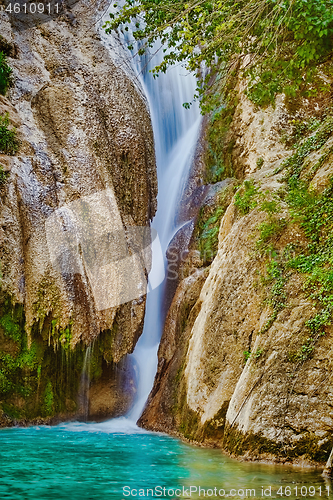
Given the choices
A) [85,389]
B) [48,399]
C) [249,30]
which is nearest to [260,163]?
[249,30]

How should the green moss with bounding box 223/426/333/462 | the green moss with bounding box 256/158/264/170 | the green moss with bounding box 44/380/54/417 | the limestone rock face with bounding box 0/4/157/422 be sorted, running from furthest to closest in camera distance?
1. the green moss with bounding box 256/158/264/170
2. the green moss with bounding box 44/380/54/417
3. the limestone rock face with bounding box 0/4/157/422
4. the green moss with bounding box 223/426/333/462

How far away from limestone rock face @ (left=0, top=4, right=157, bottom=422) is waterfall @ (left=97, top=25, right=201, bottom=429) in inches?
54.7

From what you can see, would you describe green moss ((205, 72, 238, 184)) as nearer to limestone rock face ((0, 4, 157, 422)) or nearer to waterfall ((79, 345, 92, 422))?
limestone rock face ((0, 4, 157, 422))

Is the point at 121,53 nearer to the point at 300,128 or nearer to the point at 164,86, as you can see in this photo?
the point at 164,86

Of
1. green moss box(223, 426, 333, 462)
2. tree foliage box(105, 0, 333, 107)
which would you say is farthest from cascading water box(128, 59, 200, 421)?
green moss box(223, 426, 333, 462)

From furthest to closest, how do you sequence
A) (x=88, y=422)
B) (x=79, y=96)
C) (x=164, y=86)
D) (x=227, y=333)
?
(x=164, y=86) → (x=79, y=96) → (x=88, y=422) → (x=227, y=333)

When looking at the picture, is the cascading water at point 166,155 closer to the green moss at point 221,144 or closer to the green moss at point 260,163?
the green moss at point 221,144

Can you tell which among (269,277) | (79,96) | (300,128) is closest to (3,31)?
(79,96)

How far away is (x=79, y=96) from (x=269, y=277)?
9124 millimetres

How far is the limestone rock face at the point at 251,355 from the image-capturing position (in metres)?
7.29

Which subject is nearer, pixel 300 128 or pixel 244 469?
pixel 244 469

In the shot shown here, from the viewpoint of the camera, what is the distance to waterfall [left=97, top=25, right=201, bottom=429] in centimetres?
1557

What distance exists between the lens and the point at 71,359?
13.7 meters

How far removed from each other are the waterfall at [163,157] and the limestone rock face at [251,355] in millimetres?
1709
